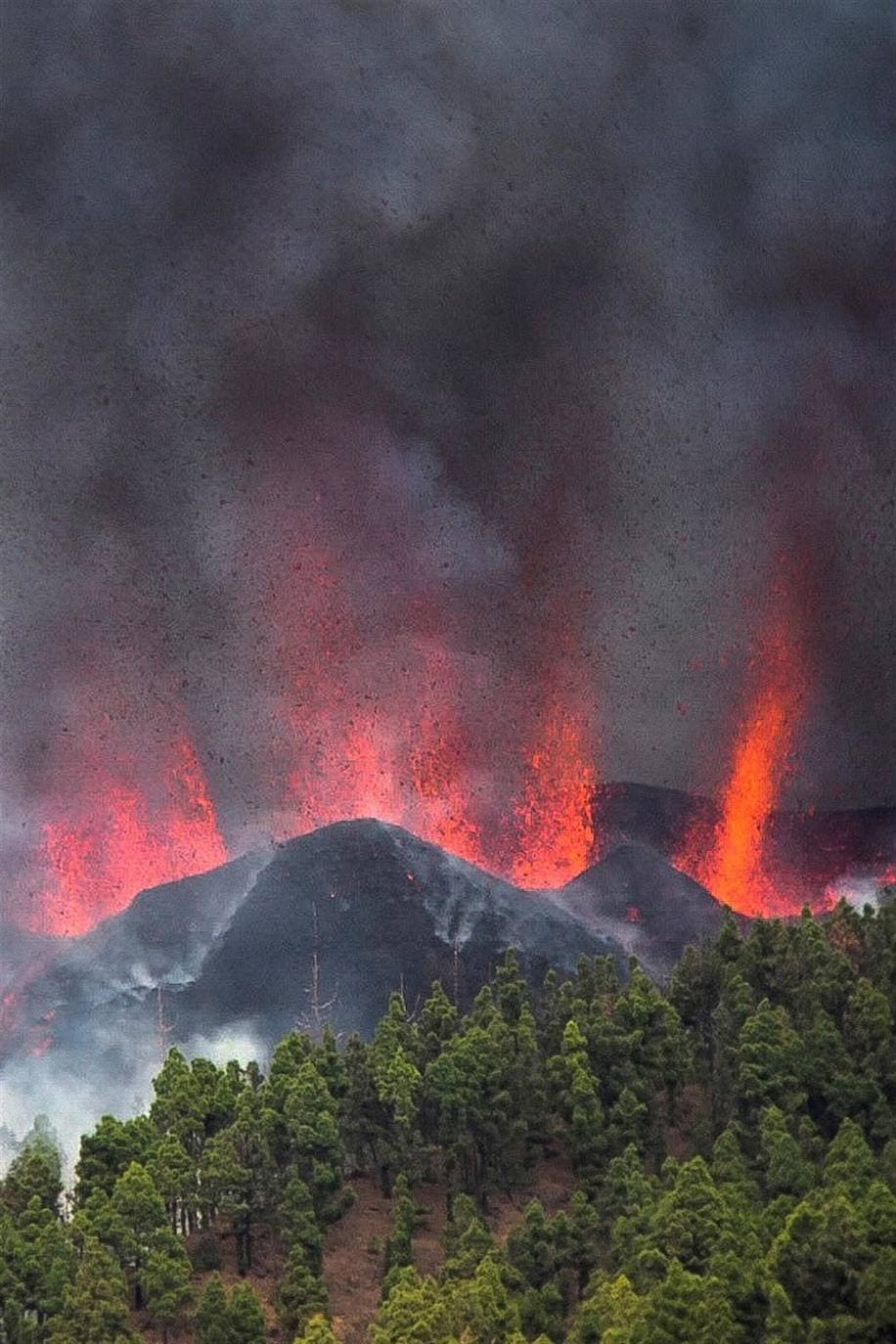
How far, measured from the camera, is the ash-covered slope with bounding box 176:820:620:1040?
6938cm

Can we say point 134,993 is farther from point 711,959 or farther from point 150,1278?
point 150,1278

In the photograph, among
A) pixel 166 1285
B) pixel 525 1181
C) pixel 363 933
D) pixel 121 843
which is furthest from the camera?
pixel 121 843

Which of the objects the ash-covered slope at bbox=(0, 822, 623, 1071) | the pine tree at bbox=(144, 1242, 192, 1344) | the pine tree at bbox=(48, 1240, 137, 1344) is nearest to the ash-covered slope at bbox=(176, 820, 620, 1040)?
the ash-covered slope at bbox=(0, 822, 623, 1071)

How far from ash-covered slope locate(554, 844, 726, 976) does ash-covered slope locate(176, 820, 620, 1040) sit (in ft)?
8.01

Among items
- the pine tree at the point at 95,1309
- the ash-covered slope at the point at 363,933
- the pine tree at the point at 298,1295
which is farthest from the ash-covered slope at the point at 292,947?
the pine tree at the point at 95,1309

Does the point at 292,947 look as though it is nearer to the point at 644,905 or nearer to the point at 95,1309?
the point at 644,905

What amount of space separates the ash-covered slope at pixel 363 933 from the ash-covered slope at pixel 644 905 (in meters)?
2.44

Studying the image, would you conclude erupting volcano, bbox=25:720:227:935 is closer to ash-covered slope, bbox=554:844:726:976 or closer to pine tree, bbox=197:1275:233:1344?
ash-covered slope, bbox=554:844:726:976

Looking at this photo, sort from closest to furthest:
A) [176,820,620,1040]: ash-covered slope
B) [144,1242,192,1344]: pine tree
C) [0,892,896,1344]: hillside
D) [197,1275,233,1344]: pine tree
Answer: [0,892,896,1344]: hillside, [197,1275,233,1344]: pine tree, [144,1242,192,1344]: pine tree, [176,820,620,1040]: ash-covered slope

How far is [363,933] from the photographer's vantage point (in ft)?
235

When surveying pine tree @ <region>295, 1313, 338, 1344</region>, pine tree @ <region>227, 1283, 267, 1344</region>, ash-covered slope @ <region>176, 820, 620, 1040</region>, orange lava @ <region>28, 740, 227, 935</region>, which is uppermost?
orange lava @ <region>28, 740, 227, 935</region>

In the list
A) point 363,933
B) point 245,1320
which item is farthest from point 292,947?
point 245,1320

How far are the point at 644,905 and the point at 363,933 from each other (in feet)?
44.4

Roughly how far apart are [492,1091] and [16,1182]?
1082 centimetres
